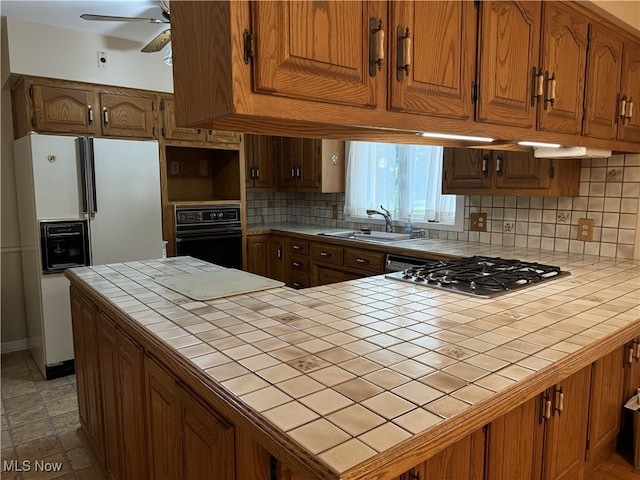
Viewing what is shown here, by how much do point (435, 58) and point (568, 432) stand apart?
4.48ft

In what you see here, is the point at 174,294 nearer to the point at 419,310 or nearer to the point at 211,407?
the point at 211,407

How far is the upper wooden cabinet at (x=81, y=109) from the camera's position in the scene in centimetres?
319

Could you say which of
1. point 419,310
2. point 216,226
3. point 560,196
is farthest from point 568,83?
point 216,226

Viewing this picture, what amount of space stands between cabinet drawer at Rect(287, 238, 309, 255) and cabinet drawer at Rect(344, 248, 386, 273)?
1.85ft

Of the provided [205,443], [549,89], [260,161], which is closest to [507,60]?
[549,89]

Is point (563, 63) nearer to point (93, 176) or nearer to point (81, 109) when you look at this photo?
point (93, 176)

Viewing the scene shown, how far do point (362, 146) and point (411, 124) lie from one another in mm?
2959

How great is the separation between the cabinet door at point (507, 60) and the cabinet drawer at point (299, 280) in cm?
256

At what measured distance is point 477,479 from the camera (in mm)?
1143

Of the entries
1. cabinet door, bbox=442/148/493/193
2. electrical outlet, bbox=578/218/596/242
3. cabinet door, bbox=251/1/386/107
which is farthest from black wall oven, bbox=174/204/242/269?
cabinet door, bbox=251/1/386/107

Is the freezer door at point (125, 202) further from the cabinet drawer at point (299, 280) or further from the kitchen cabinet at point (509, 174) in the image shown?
the kitchen cabinet at point (509, 174)

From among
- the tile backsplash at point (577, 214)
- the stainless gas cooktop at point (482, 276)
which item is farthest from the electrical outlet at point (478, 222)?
the stainless gas cooktop at point (482, 276)

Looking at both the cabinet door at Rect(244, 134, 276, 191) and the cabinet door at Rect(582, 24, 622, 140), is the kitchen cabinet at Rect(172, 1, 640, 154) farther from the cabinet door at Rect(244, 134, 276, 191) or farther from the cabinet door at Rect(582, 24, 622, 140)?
the cabinet door at Rect(244, 134, 276, 191)

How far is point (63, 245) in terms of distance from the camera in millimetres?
3234
